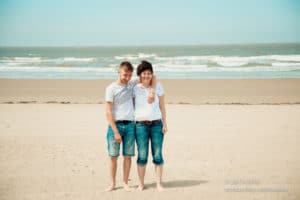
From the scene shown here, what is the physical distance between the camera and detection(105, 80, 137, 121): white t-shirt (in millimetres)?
4332

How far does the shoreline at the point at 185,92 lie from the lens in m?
13.5

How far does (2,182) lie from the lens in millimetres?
4875

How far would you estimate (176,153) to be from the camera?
631 cm

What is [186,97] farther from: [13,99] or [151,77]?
[151,77]

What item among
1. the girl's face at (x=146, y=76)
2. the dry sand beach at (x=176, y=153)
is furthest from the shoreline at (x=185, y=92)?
the girl's face at (x=146, y=76)

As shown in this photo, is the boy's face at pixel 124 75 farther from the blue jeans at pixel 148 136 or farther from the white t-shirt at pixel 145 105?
the blue jeans at pixel 148 136

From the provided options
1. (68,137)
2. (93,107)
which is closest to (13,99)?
(93,107)

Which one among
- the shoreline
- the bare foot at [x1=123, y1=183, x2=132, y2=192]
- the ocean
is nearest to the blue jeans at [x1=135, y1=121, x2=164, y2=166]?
the bare foot at [x1=123, y1=183, x2=132, y2=192]

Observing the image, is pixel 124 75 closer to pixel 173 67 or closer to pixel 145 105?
pixel 145 105

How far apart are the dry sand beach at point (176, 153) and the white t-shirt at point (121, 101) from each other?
3.06ft

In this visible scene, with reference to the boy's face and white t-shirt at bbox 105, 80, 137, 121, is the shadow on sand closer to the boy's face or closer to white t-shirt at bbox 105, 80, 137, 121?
white t-shirt at bbox 105, 80, 137, 121

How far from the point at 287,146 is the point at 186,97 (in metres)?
7.90

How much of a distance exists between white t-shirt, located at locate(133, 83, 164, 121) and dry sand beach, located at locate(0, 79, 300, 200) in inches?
36.2

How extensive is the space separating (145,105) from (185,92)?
38.0 feet
